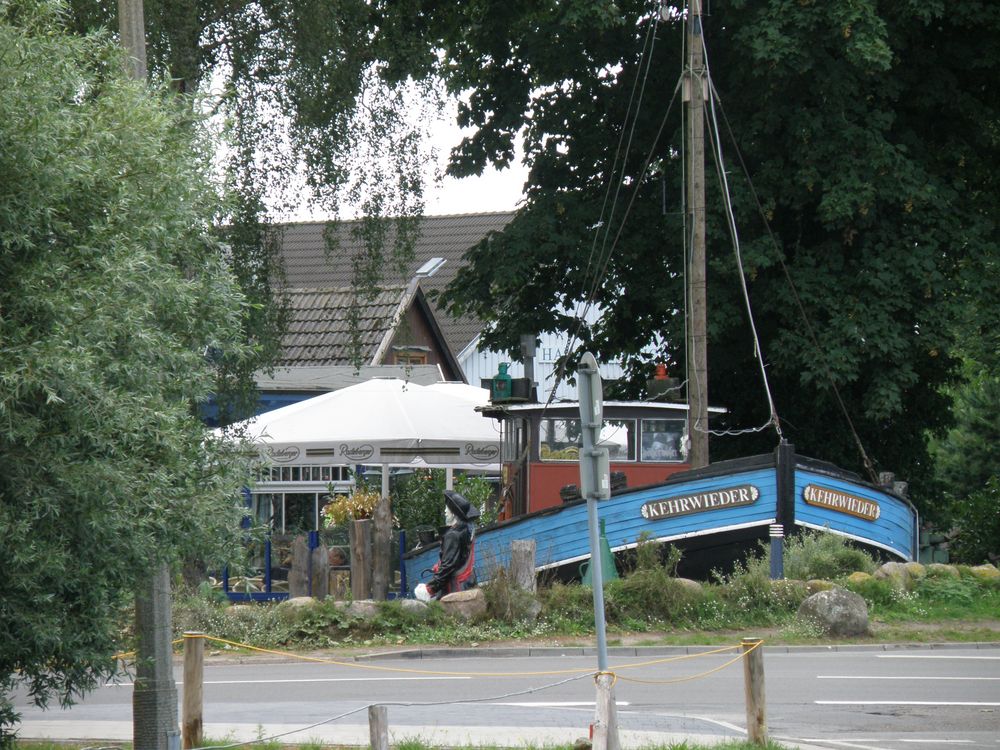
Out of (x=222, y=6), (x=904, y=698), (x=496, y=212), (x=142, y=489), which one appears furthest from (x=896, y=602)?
(x=496, y=212)

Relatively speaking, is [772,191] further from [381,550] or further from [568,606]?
[381,550]

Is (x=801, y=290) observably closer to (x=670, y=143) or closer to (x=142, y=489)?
(x=670, y=143)

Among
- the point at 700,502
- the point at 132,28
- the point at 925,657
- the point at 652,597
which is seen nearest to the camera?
the point at 132,28

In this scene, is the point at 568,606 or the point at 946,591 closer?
the point at 568,606

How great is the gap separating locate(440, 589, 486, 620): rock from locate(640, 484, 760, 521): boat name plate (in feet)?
8.83

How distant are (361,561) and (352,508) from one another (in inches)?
90.7

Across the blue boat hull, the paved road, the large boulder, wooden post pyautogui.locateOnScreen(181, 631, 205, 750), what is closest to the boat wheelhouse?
the blue boat hull

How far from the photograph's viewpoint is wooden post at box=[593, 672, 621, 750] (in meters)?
8.90

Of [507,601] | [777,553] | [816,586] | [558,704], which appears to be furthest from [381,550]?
[558,704]

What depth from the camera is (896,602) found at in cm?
1944

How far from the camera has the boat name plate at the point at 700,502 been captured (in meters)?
19.3

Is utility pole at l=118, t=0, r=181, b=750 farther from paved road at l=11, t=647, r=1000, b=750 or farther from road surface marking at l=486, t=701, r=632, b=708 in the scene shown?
road surface marking at l=486, t=701, r=632, b=708

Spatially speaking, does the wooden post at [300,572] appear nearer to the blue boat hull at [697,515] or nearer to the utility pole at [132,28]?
the blue boat hull at [697,515]

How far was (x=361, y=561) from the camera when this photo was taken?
769 inches
